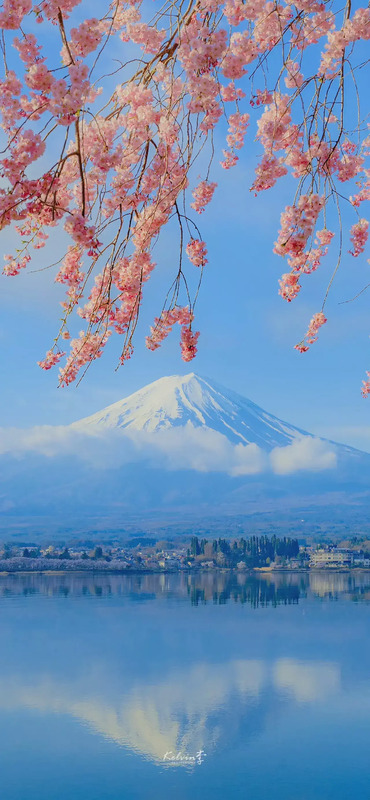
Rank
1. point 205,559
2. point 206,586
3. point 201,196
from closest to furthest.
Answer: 1. point 201,196
2. point 206,586
3. point 205,559

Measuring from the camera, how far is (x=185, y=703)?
9.93 m

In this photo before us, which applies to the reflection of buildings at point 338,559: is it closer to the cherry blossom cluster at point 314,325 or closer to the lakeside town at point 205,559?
the lakeside town at point 205,559

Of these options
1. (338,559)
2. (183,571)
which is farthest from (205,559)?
(338,559)

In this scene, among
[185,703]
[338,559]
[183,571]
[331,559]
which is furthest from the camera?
[338,559]

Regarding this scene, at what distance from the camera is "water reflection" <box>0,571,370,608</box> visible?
21.7 meters

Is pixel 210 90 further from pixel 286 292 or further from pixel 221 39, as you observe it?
pixel 286 292

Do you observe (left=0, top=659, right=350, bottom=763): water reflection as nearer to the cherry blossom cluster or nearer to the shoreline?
the cherry blossom cluster

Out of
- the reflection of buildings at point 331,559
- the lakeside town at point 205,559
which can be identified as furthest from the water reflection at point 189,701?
the reflection of buildings at point 331,559

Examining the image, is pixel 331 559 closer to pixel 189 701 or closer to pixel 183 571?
pixel 183 571

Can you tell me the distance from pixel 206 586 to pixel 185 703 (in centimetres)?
1577

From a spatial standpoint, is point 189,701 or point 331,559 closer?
point 189,701

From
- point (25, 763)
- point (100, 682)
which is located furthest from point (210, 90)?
point (100, 682)

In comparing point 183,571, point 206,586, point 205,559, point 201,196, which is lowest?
point 206,586

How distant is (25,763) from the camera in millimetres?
7957
